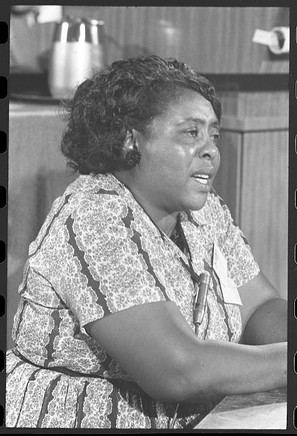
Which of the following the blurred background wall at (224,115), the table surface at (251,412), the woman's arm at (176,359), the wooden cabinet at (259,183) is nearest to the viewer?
the table surface at (251,412)

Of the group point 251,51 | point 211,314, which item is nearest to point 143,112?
point 211,314

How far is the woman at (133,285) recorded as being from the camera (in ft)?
3.90

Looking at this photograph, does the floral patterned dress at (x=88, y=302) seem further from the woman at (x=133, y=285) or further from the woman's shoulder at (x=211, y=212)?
the woman's shoulder at (x=211, y=212)

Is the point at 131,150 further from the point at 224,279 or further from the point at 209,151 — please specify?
the point at 224,279

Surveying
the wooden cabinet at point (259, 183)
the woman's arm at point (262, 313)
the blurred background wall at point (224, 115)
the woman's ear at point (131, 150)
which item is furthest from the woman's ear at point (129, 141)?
the wooden cabinet at point (259, 183)

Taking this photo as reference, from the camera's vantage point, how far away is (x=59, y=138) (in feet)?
5.19

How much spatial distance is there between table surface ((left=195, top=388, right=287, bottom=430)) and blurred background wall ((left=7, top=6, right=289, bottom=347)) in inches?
23.2

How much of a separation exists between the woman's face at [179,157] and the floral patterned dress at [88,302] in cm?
4

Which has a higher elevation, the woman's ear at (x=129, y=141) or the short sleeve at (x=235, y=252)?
the woman's ear at (x=129, y=141)

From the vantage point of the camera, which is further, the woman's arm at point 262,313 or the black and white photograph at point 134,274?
the woman's arm at point 262,313

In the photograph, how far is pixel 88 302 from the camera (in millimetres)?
1220

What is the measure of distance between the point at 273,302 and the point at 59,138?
1.74 feet

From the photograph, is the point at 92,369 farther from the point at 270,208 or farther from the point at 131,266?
the point at 270,208

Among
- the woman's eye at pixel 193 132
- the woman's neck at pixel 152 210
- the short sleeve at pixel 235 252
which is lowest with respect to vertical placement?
the short sleeve at pixel 235 252
